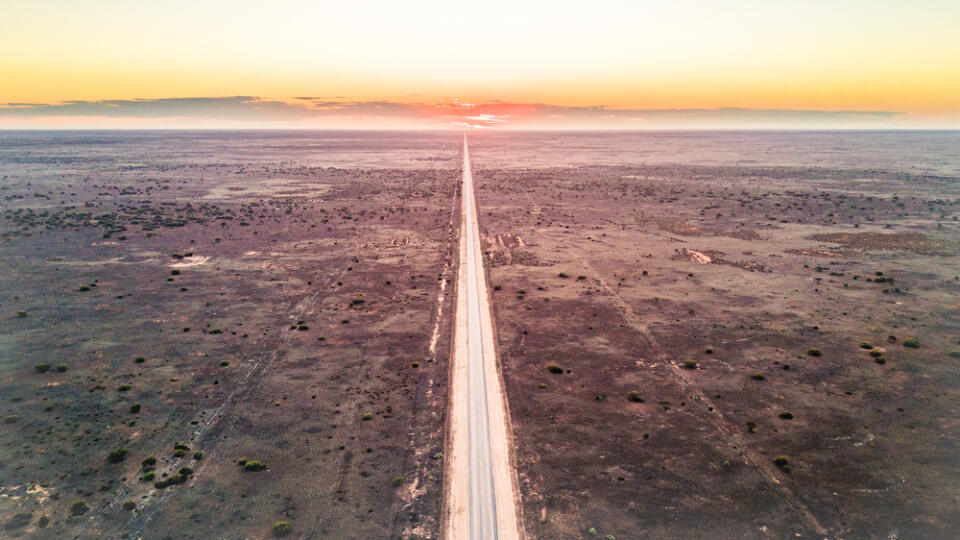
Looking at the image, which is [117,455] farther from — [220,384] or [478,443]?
[478,443]

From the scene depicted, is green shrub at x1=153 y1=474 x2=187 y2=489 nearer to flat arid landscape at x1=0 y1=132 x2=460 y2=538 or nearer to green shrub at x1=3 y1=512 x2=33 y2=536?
flat arid landscape at x1=0 y1=132 x2=460 y2=538

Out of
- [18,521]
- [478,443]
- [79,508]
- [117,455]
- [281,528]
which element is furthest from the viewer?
[478,443]

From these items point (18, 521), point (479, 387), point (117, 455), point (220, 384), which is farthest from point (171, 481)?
point (479, 387)

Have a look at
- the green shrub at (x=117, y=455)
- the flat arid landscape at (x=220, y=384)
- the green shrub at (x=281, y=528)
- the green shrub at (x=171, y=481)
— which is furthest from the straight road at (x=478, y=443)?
the green shrub at (x=117, y=455)

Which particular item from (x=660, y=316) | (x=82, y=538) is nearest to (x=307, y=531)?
(x=82, y=538)

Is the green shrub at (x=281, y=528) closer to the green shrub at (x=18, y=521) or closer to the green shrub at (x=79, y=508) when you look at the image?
the green shrub at (x=79, y=508)

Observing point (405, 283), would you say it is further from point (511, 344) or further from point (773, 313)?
point (773, 313)
